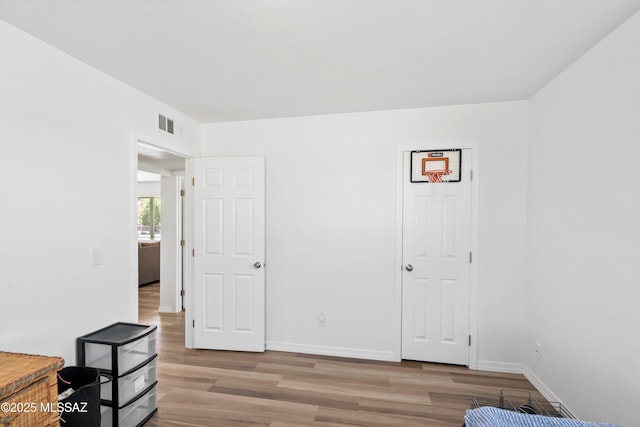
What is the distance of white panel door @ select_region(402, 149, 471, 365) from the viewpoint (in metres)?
3.05

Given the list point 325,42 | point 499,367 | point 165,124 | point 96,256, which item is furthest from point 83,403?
point 499,367

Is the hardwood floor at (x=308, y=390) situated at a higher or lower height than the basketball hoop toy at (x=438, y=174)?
lower

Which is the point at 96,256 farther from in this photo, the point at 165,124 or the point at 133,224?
the point at 165,124

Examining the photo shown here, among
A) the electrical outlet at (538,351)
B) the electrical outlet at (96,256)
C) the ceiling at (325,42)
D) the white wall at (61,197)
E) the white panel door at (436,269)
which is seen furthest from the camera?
the white panel door at (436,269)

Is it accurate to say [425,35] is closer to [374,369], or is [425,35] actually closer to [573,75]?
[573,75]

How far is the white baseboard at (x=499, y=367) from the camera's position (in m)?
2.93

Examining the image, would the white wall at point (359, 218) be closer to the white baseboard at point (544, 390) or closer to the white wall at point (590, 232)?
the white baseboard at point (544, 390)

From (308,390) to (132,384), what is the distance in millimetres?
1322

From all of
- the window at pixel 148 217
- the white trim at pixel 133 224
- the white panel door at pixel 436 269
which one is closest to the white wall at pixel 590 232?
the white panel door at pixel 436 269

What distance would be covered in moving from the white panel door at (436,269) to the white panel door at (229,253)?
5.03 ft

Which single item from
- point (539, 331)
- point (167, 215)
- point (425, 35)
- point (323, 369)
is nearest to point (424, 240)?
point (539, 331)

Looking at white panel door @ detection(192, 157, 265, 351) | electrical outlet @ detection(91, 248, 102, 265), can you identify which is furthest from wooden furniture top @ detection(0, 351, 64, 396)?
white panel door @ detection(192, 157, 265, 351)

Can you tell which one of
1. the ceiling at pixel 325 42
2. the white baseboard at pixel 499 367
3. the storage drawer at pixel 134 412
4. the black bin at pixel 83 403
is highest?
the ceiling at pixel 325 42

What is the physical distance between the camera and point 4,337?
168 centimetres
